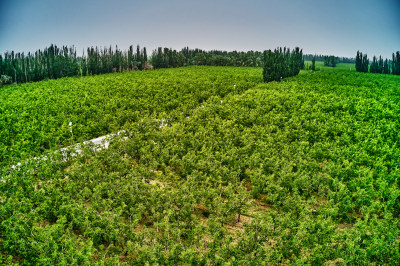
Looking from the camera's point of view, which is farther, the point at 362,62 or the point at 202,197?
the point at 362,62

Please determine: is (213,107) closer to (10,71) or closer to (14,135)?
(14,135)

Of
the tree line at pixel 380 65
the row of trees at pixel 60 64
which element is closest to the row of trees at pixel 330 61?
the tree line at pixel 380 65

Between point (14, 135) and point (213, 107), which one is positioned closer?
point (14, 135)

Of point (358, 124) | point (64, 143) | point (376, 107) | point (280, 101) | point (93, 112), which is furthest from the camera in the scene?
point (280, 101)

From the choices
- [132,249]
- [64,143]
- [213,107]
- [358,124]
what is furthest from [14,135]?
[358,124]

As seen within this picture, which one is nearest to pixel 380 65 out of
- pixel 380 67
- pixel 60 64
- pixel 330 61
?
pixel 380 67

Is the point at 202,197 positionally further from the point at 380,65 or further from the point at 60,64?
the point at 380,65

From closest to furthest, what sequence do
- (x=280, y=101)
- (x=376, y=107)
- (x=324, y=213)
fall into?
(x=324, y=213), (x=376, y=107), (x=280, y=101)

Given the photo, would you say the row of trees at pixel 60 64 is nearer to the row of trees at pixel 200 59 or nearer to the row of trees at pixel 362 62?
the row of trees at pixel 200 59
